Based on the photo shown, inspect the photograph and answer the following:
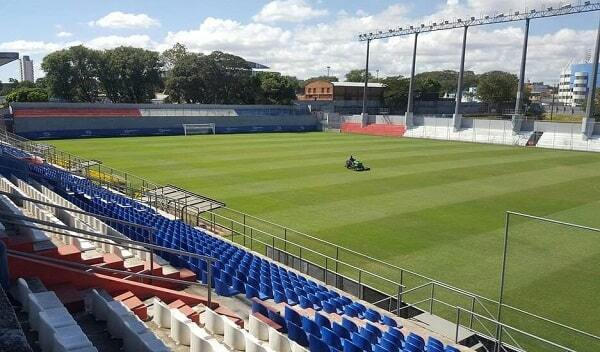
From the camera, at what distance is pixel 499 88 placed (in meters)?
110

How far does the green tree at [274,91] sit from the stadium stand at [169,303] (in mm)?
78790

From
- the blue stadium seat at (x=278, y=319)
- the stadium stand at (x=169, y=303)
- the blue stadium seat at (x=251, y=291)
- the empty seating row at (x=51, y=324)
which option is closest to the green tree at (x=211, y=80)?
the stadium stand at (x=169, y=303)

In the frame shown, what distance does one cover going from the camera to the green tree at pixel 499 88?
359ft

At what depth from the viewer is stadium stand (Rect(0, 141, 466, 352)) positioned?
6.11m

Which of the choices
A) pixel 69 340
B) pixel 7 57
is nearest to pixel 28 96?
pixel 7 57

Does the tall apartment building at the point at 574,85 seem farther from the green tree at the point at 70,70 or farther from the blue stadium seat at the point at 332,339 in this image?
the blue stadium seat at the point at 332,339

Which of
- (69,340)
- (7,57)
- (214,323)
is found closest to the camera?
(69,340)

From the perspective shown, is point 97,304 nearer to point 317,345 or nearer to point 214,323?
point 214,323

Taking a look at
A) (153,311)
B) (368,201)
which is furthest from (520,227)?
(153,311)

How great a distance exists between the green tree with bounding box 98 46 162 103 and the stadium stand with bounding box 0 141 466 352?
7359cm

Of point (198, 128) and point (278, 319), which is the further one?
point (198, 128)

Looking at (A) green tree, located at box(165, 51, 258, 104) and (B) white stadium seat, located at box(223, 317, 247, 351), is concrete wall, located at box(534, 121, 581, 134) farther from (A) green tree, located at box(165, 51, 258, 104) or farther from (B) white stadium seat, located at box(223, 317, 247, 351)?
(B) white stadium seat, located at box(223, 317, 247, 351)

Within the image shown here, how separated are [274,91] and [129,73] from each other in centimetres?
2529

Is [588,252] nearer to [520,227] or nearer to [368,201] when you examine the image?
[520,227]
